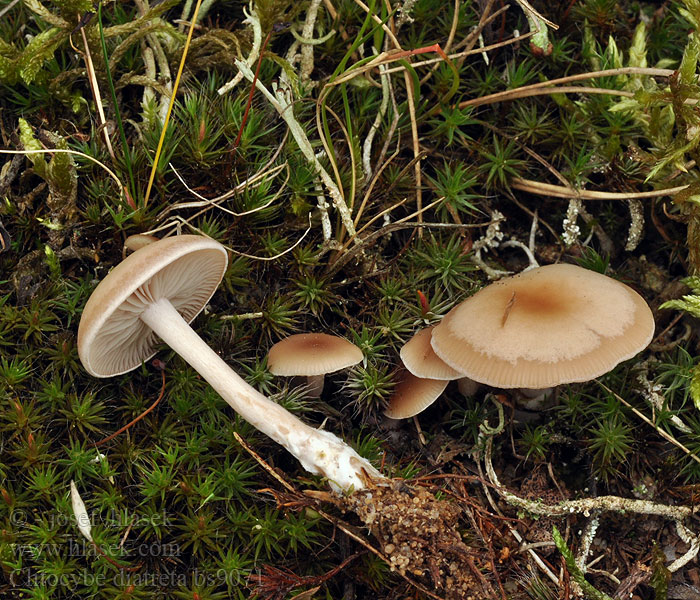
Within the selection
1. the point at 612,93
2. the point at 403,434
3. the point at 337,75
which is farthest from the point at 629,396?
the point at 337,75

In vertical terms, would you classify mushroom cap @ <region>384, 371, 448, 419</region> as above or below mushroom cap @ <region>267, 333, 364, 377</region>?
below

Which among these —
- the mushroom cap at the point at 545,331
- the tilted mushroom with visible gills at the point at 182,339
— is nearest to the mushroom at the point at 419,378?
the mushroom cap at the point at 545,331

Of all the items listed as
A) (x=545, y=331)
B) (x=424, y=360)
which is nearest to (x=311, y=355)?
(x=424, y=360)

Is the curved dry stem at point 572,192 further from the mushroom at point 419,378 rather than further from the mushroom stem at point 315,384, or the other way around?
the mushroom stem at point 315,384

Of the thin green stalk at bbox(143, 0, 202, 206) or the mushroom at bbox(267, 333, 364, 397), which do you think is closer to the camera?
the mushroom at bbox(267, 333, 364, 397)

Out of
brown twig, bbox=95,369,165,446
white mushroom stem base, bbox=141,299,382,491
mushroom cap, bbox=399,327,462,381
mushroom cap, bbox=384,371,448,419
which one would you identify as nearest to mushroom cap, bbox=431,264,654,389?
mushroom cap, bbox=399,327,462,381

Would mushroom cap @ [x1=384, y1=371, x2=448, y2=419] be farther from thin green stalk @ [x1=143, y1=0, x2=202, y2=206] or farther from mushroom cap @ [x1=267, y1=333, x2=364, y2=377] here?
thin green stalk @ [x1=143, y1=0, x2=202, y2=206]

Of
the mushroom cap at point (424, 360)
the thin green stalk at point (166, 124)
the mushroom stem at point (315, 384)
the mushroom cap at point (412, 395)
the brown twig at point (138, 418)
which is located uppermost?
the thin green stalk at point (166, 124)

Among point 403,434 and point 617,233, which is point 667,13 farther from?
point 403,434
